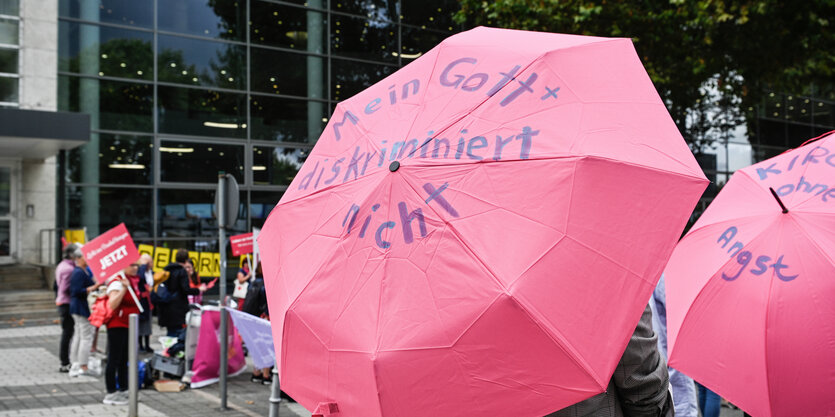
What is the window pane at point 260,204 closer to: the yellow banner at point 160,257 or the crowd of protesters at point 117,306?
the yellow banner at point 160,257

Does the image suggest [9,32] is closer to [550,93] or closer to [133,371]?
[133,371]

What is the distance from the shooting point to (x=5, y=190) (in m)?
20.7

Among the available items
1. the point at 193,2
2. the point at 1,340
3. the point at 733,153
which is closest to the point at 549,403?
the point at 1,340

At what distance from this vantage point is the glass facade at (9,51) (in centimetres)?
2009

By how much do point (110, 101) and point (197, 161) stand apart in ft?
9.23

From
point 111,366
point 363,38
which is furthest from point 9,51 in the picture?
point 111,366

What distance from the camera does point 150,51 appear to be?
68.0ft

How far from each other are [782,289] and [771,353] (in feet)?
0.90

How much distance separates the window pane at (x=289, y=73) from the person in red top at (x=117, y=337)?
1432 cm

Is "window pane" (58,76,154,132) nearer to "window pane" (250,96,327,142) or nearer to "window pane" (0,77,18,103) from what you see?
"window pane" (0,77,18,103)

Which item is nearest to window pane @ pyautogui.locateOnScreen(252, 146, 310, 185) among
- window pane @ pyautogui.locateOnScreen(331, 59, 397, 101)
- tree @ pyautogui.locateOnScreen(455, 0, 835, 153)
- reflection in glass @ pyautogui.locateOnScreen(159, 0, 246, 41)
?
window pane @ pyautogui.locateOnScreen(331, 59, 397, 101)

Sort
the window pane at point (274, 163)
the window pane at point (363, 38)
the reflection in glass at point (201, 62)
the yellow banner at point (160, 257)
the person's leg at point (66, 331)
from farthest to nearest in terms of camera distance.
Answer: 1. the window pane at point (363, 38)
2. the window pane at point (274, 163)
3. the reflection in glass at point (201, 62)
4. the yellow banner at point (160, 257)
5. the person's leg at point (66, 331)

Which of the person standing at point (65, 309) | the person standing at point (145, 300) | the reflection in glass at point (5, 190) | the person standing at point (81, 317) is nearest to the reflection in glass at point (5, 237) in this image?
the reflection in glass at point (5, 190)

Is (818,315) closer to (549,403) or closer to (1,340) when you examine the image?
(549,403)
